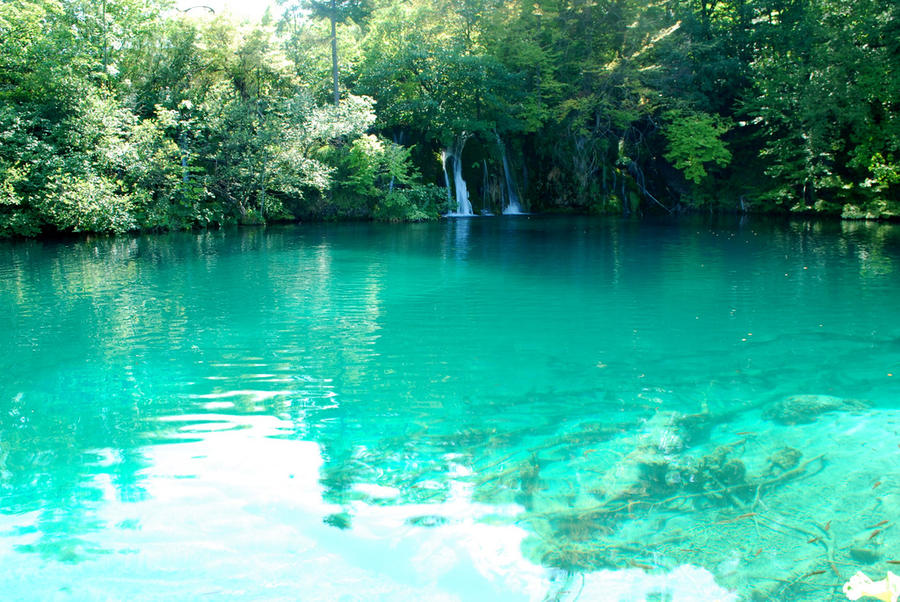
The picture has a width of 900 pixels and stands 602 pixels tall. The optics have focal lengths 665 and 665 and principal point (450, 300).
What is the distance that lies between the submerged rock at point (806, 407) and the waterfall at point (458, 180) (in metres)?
29.2

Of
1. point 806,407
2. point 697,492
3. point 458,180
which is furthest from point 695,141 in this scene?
point 697,492

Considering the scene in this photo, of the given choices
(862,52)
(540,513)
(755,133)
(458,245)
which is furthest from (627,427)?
(755,133)

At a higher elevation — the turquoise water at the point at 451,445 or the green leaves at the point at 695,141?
the green leaves at the point at 695,141

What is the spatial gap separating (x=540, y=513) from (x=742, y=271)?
11.6m

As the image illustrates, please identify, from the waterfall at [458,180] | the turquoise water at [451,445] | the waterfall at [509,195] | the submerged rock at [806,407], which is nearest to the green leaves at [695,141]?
the waterfall at [509,195]

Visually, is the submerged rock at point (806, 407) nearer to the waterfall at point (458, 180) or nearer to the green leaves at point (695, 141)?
the waterfall at point (458, 180)

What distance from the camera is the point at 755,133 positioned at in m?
34.3

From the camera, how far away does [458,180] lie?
3531 cm

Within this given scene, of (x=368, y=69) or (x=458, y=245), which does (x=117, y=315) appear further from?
(x=368, y=69)

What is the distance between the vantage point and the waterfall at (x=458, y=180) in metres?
34.9

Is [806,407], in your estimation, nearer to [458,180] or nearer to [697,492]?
[697,492]

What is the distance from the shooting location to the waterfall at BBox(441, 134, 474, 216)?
3494 centimetres

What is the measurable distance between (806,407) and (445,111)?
2879 cm

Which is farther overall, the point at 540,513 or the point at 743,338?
the point at 743,338
